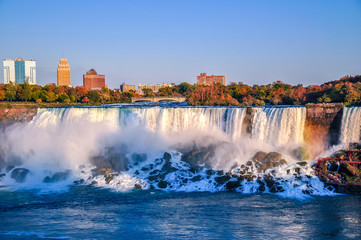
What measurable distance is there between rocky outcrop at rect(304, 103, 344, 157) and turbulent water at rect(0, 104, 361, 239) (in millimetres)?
508

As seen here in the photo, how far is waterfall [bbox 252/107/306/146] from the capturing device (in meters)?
27.2

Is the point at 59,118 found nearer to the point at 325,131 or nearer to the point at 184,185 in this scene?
the point at 184,185

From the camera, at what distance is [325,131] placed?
88.7ft

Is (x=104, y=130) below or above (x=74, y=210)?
above

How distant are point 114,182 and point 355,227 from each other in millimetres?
14044

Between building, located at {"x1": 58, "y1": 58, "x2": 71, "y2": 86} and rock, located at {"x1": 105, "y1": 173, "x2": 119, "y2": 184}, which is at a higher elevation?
building, located at {"x1": 58, "y1": 58, "x2": 71, "y2": 86}

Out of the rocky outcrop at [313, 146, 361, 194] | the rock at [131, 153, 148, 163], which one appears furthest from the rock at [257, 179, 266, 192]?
the rock at [131, 153, 148, 163]

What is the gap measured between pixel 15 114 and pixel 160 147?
16572mm

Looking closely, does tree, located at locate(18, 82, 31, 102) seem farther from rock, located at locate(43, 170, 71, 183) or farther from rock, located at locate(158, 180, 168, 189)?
rock, located at locate(158, 180, 168, 189)

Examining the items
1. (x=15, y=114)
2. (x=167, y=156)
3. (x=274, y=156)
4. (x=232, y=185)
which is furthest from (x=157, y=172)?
(x=15, y=114)

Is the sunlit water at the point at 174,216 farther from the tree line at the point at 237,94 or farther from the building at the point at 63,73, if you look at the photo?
the building at the point at 63,73

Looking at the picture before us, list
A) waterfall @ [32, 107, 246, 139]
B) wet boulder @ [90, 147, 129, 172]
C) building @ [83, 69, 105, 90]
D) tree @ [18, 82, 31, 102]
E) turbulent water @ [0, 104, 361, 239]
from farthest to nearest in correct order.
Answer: building @ [83, 69, 105, 90]
tree @ [18, 82, 31, 102]
waterfall @ [32, 107, 246, 139]
wet boulder @ [90, 147, 129, 172]
turbulent water @ [0, 104, 361, 239]

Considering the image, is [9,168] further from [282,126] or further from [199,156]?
[282,126]

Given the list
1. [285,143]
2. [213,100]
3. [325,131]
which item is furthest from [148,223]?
[213,100]
